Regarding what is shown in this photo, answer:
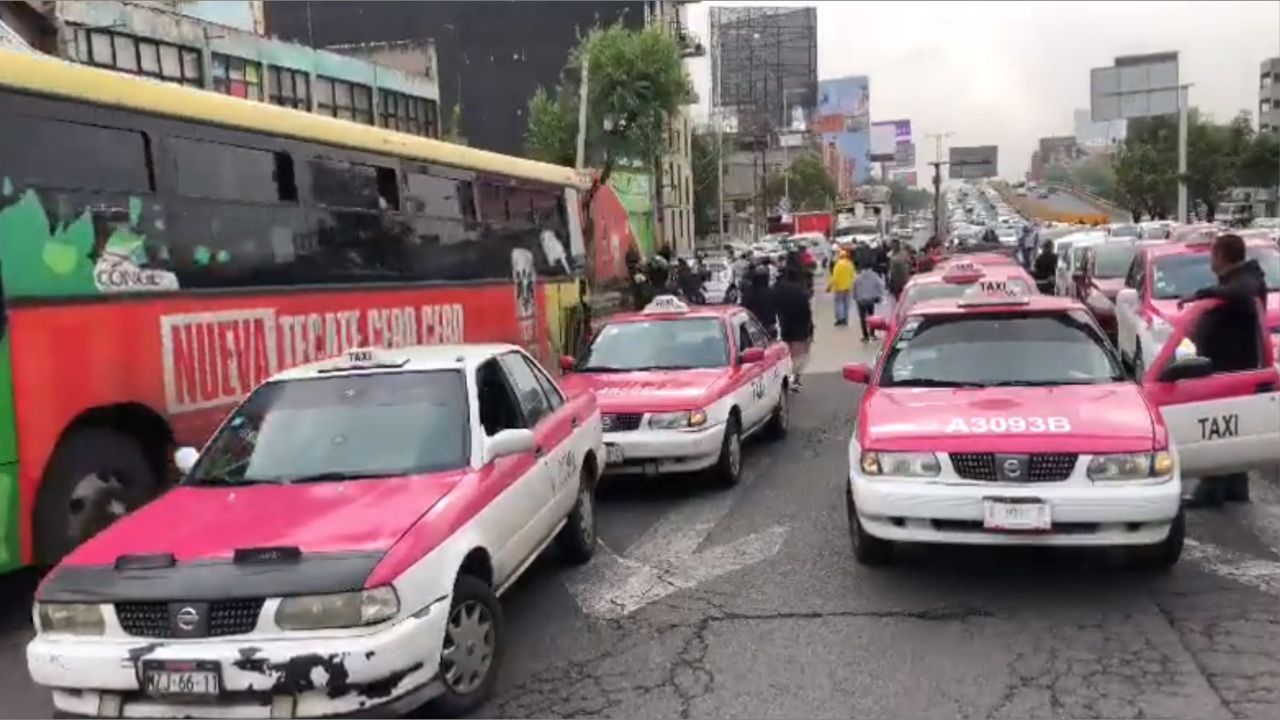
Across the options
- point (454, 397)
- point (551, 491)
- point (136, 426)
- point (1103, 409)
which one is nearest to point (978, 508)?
point (1103, 409)

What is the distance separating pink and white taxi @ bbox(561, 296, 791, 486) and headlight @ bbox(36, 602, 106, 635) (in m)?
4.07

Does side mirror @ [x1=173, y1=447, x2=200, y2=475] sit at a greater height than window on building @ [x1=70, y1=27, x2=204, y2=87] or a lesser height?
lesser

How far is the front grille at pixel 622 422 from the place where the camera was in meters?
9.07

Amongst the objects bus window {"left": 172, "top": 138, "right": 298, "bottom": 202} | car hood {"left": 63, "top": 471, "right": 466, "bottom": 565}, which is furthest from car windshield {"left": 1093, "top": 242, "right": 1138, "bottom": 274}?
car hood {"left": 63, "top": 471, "right": 466, "bottom": 565}

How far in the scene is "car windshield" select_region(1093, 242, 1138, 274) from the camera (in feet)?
61.9

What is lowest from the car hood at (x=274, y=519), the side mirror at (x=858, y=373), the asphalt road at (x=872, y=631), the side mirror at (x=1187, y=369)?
the asphalt road at (x=872, y=631)

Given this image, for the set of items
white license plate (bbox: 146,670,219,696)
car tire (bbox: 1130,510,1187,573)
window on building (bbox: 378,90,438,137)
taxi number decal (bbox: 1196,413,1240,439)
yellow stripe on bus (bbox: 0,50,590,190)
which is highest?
window on building (bbox: 378,90,438,137)

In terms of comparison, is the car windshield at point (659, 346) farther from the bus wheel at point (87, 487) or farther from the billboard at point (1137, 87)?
the billboard at point (1137, 87)

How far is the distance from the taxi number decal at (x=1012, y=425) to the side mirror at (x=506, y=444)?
7.51 feet

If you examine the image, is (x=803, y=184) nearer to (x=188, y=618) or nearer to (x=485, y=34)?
(x=485, y=34)

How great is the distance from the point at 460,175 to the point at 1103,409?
7.26 meters

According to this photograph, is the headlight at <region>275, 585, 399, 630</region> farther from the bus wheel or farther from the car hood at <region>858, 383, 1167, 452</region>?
the car hood at <region>858, 383, 1167, 452</region>

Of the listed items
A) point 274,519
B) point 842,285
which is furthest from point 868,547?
point 842,285

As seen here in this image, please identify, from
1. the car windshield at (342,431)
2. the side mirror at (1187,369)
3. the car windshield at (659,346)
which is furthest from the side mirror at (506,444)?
the car windshield at (659,346)
